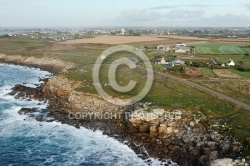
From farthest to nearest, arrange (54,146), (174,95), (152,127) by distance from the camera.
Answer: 1. (174,95)
2. (152,127)
3. (54,146)

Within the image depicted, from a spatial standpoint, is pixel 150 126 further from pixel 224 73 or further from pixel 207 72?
pixel 224 73

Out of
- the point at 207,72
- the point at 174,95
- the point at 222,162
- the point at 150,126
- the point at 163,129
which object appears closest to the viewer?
the point at 222,162

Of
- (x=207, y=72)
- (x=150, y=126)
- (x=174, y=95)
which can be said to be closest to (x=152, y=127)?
(x=150, y=126)

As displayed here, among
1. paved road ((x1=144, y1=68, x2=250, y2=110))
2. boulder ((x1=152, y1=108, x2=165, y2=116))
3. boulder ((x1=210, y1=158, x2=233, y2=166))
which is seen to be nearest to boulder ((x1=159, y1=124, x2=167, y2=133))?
boulder ((x1=152, y1=108, x2=165, y2=116))

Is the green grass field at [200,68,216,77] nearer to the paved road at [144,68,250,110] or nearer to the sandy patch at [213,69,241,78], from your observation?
the sandy patch at [213,69,241,78]

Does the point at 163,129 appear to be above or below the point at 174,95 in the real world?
below

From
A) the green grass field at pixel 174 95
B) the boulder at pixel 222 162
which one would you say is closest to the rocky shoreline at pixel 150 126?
the boulder at pixel 222 162

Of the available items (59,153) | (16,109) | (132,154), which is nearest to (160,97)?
(132,154)
